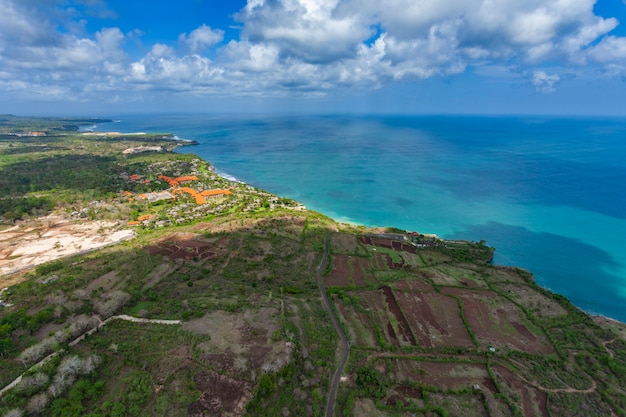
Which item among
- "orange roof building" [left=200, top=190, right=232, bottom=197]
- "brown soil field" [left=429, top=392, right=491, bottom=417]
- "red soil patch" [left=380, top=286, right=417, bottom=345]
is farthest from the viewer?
"orange roof building" [left=200, top=190, right=232, bottom=197]

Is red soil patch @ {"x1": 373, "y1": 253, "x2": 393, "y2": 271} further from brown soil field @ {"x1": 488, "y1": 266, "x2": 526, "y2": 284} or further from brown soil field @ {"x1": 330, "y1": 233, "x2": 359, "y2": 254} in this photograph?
brown soil field @ {"x1": 488, "y1": 266, "x2": 526, "y2": 284}

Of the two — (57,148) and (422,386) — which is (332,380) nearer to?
(422,386)

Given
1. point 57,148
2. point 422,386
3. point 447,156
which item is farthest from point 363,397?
point 57,148

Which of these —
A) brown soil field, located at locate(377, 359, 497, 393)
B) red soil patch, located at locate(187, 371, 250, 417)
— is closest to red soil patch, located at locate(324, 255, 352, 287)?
brown soil field, located at locate(377, 359, 497, 393)

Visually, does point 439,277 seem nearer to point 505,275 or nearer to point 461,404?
point 505,275

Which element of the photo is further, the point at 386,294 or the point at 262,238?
the point at 262,238

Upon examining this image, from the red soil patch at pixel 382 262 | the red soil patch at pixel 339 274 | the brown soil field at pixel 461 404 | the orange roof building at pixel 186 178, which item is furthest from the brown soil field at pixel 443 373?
the orange roof building at pixel 186 178
